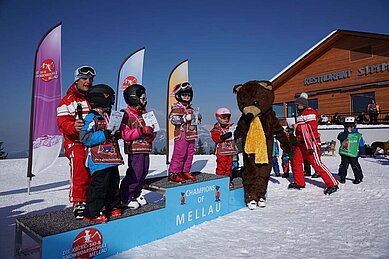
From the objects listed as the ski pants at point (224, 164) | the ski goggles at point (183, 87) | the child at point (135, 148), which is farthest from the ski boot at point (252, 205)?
the ski goggles at point (183, 87)

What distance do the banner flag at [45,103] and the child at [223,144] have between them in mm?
Result: 3095

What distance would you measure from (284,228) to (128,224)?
1792 mm

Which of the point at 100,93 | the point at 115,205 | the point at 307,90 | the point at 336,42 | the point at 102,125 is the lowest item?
the point at 115,205

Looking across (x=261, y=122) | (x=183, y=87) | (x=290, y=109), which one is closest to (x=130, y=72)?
(x=183, y=87)

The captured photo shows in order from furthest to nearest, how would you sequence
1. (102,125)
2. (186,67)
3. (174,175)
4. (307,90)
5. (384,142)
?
1. (307,90)
2. (384,142)
3. (186,67)
4. (174,175)
5. (102,125)

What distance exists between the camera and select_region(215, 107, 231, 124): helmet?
4.66 m

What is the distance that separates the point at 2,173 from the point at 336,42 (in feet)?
59.5

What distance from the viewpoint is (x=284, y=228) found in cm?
310

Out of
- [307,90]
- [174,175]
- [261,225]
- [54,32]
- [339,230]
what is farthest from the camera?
[307,90]

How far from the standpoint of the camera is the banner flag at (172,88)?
679 cm

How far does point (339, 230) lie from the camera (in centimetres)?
302

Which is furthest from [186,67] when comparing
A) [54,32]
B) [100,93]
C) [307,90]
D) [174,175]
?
[307,90]

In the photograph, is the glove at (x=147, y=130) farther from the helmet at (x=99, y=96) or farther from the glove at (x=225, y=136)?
the glove at (x=225, y=136)

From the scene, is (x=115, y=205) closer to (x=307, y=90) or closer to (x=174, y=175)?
(x=174, y=175)
